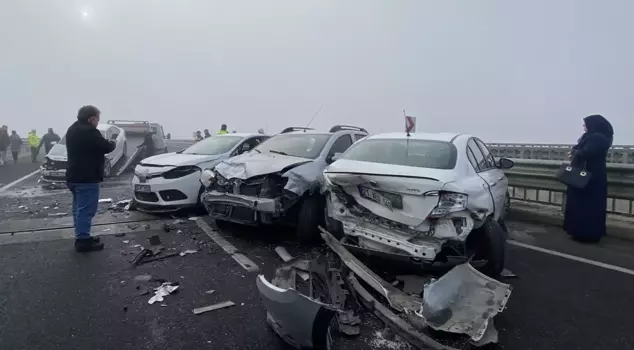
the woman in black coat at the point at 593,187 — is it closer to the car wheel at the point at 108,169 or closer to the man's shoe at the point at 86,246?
the man's shoe at the point at 86,246

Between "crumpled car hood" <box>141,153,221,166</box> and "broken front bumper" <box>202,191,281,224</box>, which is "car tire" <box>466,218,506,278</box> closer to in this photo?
"broken front bumper" <box>202,191,281,224</box>

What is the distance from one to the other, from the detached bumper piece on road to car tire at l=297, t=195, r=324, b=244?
1070 mm

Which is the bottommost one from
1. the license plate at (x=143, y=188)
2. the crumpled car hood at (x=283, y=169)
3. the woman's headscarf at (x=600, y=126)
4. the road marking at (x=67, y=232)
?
the road marking at (x=67, y=232)

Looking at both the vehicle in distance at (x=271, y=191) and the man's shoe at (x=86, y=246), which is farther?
the vehicle in distance at (x=271, y=191)

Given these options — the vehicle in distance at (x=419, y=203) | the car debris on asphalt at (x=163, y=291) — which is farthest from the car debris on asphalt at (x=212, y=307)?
the vehicle in distance at (x=419, y=203)

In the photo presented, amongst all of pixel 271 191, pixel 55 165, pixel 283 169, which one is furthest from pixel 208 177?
pixel 55 165

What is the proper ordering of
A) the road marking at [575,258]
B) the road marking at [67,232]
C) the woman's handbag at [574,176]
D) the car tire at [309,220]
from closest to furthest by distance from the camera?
the road marking at [575,258] → the car tire at [309,220] → the road marking at [67,232] → the woman's handbag at [574,176]

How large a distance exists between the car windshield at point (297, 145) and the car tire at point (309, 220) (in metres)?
0.95

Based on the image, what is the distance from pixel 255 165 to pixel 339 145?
5.25ft

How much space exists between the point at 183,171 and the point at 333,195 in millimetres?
3666

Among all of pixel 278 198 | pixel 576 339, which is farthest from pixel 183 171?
pixel 576 339

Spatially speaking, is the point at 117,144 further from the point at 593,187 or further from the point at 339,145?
the point at 593,187

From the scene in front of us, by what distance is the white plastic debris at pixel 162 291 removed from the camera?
3.57 meters

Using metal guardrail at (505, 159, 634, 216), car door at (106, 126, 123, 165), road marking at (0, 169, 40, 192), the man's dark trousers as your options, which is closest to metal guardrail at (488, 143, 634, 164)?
metal guardrail at (505, 159, 634, 216)
